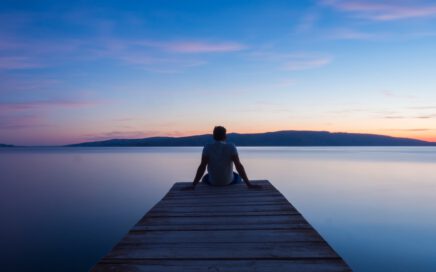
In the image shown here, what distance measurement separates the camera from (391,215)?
12891 mm

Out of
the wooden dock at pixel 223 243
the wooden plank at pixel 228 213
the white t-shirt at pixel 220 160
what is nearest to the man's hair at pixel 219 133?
the white t-shirt at pixel 220 160

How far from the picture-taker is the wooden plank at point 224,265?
2893mm

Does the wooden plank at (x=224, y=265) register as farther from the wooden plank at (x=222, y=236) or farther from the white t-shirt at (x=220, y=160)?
the white t-shirt at (x=220, y=160)

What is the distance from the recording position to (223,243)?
362cm

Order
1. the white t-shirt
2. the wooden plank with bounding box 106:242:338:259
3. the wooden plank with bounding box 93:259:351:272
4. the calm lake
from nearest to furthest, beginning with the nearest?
the wooden plank with bounding box 93:259:351:272
the wooden plank with bounding box 106:242:338:259
the white t-shirt
the calm lake

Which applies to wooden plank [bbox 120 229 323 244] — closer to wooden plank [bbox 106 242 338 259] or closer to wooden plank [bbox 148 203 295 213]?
wooden plank [bbox 106 242 338 259]

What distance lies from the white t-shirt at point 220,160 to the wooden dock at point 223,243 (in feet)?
4.97

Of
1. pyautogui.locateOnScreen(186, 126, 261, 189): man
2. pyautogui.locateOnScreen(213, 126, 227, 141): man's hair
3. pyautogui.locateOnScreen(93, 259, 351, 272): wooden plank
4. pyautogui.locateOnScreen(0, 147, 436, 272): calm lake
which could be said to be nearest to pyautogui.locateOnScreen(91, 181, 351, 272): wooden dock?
pyautogui.locateOnScreen(93, 259, 351, 272): wooden plank

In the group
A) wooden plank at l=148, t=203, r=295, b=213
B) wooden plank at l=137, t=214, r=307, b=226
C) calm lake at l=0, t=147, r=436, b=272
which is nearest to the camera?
wooden plank at l=137, t=214, r=307, b=226

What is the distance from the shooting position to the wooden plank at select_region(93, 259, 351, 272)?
2.89 m

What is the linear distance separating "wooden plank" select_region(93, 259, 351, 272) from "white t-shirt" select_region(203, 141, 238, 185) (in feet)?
12.7

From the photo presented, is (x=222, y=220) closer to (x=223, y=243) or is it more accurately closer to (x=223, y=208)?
(x=223, y=208)

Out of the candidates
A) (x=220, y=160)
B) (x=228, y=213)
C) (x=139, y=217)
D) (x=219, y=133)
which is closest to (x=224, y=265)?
(x=228, y=213)

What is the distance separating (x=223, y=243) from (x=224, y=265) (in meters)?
0.63
